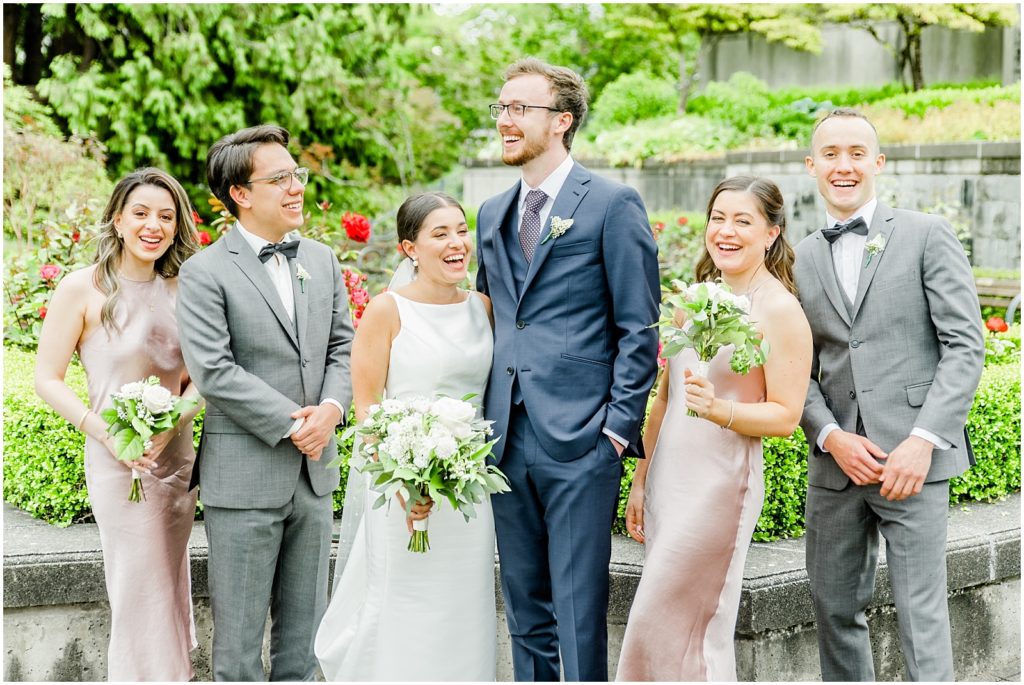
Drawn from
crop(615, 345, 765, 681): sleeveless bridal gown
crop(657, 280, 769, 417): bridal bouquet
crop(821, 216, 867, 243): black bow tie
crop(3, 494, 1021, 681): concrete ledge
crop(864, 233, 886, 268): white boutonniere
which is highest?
crop(821, 216, 867, 243): black bow tie

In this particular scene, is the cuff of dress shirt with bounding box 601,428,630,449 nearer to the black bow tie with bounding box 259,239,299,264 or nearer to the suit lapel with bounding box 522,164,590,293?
the suit lapel with bounding box 522,164,590,293

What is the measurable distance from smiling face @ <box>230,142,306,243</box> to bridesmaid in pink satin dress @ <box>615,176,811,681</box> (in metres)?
1.52

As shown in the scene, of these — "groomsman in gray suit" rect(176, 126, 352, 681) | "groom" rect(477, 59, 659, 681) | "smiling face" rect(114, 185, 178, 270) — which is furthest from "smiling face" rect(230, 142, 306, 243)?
"groom" rect(477, 59, 659, 681)

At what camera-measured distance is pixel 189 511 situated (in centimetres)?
411

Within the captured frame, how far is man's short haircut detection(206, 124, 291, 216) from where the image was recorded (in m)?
3.85

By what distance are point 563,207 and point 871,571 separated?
1.75 metres

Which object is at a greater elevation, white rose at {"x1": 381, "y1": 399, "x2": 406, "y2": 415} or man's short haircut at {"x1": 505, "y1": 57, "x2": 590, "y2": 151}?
man's short haircut at {"x1": 505, "y1": 57, "x2": 590, "y2": 151}

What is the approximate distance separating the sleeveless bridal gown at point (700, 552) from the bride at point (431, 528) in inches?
25.0

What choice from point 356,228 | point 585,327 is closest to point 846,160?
point 585,327

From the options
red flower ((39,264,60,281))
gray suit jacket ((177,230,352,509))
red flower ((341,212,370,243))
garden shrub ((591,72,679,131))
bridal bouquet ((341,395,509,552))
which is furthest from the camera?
garden shrub ((591,72,679,131))

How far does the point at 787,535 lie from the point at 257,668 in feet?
8.06

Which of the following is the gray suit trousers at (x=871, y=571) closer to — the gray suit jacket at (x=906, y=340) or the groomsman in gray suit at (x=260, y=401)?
the gray suit jacket at (x=906, y=340)

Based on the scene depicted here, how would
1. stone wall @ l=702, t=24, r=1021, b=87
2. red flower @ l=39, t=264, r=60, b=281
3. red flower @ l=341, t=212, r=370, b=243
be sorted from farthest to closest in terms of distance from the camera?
stone wall @ l=702, t=24, r=1021, b=87
red flower @ l=39, t=264, r=60, b=281
red flower @ l=341, t=212, r=370, b=243

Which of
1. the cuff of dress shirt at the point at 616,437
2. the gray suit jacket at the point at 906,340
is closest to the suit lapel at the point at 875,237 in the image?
the gray suit jacket at the point at 906,340
